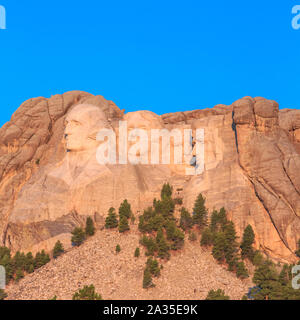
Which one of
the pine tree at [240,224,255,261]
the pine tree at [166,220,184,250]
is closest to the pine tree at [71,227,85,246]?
the pine tree at [166,220,184,250]

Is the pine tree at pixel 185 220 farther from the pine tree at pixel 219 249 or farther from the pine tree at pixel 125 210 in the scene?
the pine tree at pixel 125 210

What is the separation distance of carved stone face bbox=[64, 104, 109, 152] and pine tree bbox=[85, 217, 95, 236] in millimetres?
6222

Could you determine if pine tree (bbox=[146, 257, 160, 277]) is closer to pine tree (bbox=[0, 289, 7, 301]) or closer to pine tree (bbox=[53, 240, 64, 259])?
pine tree (bbox=[53, 240, 64, 259])

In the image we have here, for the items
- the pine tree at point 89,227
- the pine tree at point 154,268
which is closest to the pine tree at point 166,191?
the pine tree at point 89,227

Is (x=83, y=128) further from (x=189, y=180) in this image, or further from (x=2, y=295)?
(x=2, y=295)

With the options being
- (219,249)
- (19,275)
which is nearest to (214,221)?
(219,249)

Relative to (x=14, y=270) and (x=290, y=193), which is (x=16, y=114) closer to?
(x=14, y=270)

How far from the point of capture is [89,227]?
4491 cm

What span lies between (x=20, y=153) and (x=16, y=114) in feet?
12.6

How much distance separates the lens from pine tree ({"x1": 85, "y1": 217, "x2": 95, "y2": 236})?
44812 millimetres

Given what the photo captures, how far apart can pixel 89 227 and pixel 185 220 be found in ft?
21.2

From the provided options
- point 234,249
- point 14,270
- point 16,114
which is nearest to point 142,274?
point 234,249
